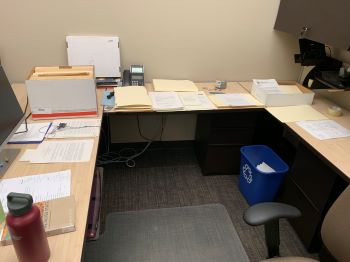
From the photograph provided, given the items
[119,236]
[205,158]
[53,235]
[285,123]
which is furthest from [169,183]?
[53,235]

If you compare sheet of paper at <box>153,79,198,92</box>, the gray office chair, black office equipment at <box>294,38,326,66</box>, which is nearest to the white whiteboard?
sheet of paper at <box>153,79,198,92</box>

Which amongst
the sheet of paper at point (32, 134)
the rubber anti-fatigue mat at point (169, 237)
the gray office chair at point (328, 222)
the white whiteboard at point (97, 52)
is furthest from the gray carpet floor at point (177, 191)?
the white whiteboard at point (97, 52)

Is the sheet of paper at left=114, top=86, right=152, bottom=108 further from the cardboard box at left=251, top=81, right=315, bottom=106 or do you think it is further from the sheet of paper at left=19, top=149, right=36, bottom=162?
the cardboard box at left=251, top=81, right=315, bottom=106

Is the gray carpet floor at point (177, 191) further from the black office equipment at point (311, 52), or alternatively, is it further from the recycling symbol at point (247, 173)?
the black office equipment at point (311, 52)

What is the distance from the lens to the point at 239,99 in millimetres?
2061

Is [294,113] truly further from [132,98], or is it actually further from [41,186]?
[41,186]

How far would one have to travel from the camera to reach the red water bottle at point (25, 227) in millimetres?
678

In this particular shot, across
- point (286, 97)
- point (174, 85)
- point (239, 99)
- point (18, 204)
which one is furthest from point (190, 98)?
point (18, 204)

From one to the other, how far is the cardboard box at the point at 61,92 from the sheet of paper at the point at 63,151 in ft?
0.91

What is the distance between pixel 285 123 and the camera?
68.7 inches

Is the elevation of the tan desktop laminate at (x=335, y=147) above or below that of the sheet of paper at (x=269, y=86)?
below

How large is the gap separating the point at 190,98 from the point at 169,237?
37.9 inches

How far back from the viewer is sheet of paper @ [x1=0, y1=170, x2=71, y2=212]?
1.02m

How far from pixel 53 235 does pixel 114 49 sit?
1584 millimetres
